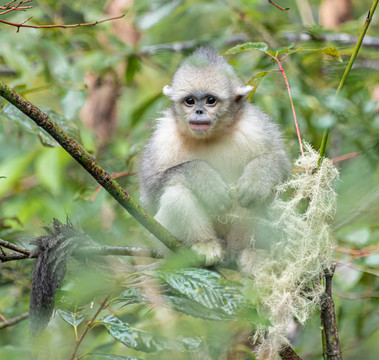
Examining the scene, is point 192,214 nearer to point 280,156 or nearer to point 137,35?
point 280,156

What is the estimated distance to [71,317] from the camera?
232 centimetres

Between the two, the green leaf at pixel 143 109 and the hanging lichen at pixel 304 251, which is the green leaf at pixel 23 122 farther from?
the green leaf at pixel 143 109

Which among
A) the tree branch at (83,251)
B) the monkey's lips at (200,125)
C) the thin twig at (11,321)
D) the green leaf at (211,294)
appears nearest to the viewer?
the green leaf at (211,294)

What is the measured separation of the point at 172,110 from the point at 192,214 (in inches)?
40.8

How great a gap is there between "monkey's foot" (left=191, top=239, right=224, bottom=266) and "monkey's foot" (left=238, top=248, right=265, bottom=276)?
143 millimetres

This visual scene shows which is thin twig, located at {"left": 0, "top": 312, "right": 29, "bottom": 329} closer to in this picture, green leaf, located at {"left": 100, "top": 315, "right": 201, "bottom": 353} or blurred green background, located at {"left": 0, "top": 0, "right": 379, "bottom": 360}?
blurred green background, located at {"left": 0, "top": 0, "right": 379, "bottom": 360}

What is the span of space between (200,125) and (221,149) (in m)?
0.24

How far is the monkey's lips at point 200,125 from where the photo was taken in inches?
156

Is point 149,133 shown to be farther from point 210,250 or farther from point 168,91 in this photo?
point 210,250

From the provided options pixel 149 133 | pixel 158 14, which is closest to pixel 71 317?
pixel 149 133

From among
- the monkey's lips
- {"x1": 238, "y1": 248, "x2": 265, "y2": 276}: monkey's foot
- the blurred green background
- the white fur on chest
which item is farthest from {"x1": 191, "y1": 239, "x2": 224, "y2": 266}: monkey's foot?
the monkey's lips

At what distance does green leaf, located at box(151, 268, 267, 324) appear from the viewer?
204 centimetres

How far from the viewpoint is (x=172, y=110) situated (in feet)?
14.1

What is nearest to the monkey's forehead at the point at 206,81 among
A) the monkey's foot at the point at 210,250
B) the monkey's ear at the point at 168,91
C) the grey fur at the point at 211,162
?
the grey fur at the point at 211,162
